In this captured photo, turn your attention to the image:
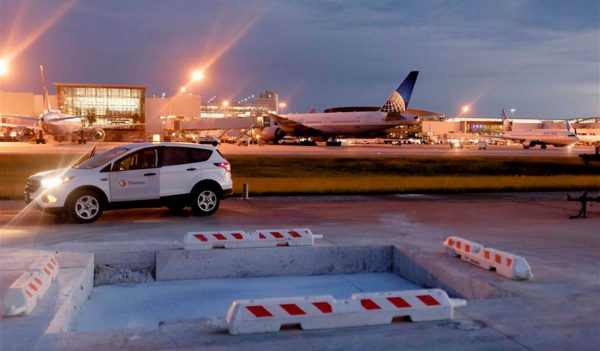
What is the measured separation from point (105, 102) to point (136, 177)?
12756 centimetres

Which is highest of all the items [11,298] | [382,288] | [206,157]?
[206,157]

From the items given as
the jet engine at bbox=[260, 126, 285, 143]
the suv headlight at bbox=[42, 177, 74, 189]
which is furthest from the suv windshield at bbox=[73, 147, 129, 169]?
the jet engine at bbox=[260, 126, 285, 143]

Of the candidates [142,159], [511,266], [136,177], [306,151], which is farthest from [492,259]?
[306,151]

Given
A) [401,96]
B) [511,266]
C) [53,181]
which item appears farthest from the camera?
[401,96]

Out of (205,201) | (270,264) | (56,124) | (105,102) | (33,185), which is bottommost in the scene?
(270,264)

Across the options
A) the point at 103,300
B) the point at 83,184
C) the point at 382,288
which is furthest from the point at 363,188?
the point at 103,300

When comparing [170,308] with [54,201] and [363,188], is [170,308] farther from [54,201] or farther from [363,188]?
[363,188]

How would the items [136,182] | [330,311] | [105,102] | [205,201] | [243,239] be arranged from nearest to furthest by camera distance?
[330,311] → [243,239] → [136,182] → [205,201] → [105,102]

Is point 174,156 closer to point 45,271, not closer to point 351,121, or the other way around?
point 45,271

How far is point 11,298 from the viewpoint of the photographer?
6746mm

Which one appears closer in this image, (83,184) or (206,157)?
(83,184)

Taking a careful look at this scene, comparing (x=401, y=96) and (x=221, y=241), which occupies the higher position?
(x=401, y=96)

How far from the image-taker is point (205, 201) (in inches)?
598

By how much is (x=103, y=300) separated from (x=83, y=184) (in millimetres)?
5319
